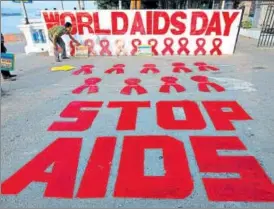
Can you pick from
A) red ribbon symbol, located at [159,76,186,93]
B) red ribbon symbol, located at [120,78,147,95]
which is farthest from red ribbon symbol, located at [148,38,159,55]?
red ribbon symbol, located at [120,78,147,95]

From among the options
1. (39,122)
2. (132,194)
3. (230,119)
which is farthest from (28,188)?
(230,119)

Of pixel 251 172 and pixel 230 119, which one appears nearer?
pixel 251 172

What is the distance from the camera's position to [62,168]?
2.59m

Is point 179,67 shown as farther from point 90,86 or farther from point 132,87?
point 90,86

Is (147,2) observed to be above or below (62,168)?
above

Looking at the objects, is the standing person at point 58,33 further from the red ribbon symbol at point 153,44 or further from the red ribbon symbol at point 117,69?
the red ribbon symbol at point 153,44

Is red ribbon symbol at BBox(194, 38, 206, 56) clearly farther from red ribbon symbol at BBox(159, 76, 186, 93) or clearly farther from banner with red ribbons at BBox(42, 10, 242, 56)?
red ribbon symbol at BBox(159, 76, 186, 93)

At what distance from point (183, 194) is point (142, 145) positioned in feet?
3.02

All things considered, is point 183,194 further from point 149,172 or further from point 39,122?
point 39,122

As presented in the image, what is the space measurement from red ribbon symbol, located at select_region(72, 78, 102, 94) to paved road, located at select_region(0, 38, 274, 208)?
0.14m

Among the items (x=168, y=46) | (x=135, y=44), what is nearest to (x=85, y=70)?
(x=135, y=44)

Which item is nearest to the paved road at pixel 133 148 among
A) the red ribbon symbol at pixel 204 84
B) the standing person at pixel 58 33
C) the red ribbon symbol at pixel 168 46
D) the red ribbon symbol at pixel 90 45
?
the red ribbon symbol at pixel 204 84

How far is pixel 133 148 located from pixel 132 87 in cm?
235

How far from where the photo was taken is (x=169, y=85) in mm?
5160
